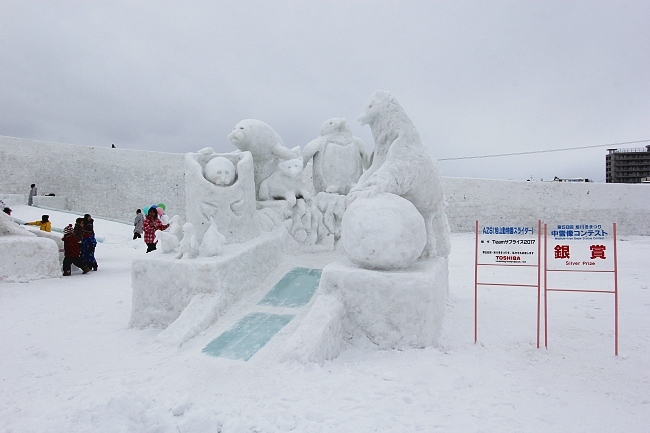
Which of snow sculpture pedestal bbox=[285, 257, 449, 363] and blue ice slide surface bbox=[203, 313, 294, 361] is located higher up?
snow sculpture pedestal bbox=[285, 257, 449, 363]

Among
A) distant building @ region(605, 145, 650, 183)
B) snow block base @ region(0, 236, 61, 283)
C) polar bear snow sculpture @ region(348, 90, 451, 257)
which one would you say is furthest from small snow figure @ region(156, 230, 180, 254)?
distant building @ region(605, 145, 650, 183)

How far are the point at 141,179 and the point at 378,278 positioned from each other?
45.9 feet

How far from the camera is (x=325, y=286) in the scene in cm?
327

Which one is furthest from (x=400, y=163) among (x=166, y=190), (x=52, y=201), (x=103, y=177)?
(x=103, y=177)

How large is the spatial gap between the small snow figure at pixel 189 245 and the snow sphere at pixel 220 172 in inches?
24.3

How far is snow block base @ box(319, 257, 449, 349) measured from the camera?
305 cm

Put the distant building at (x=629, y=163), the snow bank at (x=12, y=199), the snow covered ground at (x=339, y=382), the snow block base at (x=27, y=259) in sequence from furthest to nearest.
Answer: the distant building at (x=629, y=163)
the snow bank at (x=12, y=199)
the snow block base at (x=27, y=259)
the snow covered ground at (x=339, y=382)

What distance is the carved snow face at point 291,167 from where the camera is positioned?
5.14 meters

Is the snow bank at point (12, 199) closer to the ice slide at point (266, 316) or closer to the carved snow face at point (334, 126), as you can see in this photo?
the carved snow face at point (334, 126)

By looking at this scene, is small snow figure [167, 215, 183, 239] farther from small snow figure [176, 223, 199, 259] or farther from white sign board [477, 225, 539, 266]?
white sign board [477, 225, 539, 266]

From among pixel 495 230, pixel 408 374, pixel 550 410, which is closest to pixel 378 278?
pixel 408 374

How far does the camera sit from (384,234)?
10.3 ft

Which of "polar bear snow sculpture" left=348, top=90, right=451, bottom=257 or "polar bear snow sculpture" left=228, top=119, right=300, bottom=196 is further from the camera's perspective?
"polar bear snow sculpture" left=228, top=119, right=300, bottom=196

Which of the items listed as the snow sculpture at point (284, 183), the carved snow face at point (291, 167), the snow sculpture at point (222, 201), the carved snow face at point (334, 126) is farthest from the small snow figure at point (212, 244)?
the carved snow face at point (334, 126)
